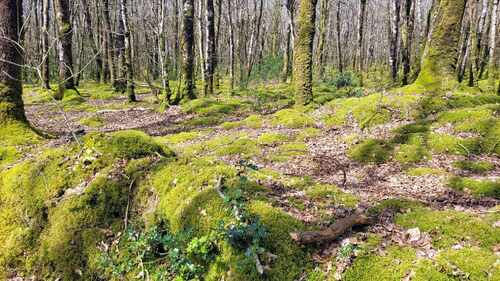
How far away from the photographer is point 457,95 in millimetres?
11344

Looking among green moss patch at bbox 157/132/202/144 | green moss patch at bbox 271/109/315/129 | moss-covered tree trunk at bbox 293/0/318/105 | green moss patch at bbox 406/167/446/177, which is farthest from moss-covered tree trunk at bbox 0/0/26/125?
green moss patch at bbox 406/167/446/177

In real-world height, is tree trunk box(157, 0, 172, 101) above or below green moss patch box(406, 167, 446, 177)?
above

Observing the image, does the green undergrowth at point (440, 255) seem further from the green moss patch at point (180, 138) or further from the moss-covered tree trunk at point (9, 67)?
the moss-covered tree trunk at point (9, 67)

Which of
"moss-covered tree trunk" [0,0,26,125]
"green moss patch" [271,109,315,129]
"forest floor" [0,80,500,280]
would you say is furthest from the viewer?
"green moss patch" [271,109,315,129]

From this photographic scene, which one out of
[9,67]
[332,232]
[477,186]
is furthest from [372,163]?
[9,67]

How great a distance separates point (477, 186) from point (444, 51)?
709cm

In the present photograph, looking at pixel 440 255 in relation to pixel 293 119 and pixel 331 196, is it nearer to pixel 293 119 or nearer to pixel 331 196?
pixel 331 196

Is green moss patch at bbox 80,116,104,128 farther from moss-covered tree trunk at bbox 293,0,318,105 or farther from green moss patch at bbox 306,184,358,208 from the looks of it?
green moss patch at bbox 306,184,358,208

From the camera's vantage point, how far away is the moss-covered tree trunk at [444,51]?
11484 mm

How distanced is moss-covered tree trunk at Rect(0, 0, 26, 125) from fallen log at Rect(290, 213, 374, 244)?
7.47m

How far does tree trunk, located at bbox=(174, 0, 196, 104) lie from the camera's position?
15289 millimetres

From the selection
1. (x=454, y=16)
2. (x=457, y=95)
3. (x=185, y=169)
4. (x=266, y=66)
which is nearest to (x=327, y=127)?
(x=457, y=95)

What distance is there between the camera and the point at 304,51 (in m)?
12.3

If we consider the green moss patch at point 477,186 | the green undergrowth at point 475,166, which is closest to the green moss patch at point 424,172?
the green moss patch at point 477,186
